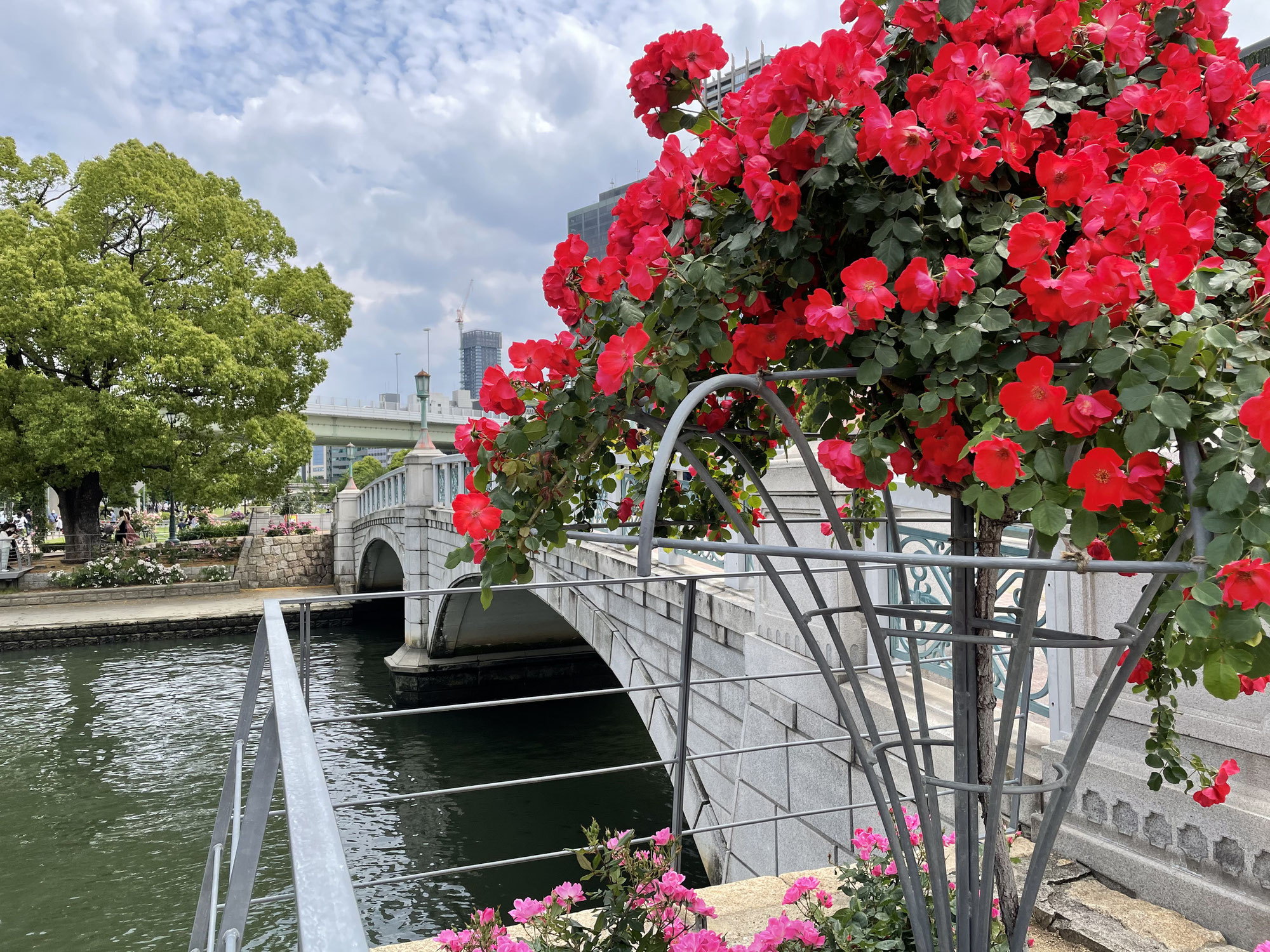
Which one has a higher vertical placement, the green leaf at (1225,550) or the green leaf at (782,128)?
the green leaf at (782,128)

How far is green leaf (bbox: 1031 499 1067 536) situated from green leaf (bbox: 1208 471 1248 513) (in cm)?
14

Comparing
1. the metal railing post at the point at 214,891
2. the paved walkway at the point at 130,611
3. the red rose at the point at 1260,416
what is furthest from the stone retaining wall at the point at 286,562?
the red rose at the point at 1260,416

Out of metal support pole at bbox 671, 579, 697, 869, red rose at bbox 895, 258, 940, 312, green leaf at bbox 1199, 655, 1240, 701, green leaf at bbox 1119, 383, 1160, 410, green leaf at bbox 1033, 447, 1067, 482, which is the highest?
red rose at bbox 895, 258, 940, 312

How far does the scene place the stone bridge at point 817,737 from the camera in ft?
8.09

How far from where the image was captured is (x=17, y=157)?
71.7ft

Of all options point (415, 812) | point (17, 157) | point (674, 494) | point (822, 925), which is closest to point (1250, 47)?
point (674, 494)

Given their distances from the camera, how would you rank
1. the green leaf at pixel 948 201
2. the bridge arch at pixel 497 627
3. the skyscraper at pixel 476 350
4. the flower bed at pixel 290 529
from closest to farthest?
the green leaf at pixel 948 201 < the bridge arch at pixel 497 627 < the flower bed at pixel 290 529 < the skyscraper at pixel 476 350

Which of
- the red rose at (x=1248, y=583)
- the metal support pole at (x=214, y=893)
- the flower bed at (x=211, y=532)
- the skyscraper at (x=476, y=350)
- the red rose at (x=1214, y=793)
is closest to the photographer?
the red rose at (x=1248, y=583)

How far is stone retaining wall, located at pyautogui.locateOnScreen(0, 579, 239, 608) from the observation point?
20.2 meters

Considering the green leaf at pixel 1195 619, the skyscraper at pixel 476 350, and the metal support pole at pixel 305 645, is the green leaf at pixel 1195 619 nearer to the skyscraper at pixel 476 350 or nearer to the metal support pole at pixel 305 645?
the metal support pole at pixel 305 645

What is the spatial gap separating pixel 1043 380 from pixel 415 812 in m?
10.5

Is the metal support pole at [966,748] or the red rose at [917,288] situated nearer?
the red rose at [917,288]

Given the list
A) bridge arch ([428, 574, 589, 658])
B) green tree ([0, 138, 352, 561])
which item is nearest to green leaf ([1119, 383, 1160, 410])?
bridge arch ([428, 574, 589, 658])

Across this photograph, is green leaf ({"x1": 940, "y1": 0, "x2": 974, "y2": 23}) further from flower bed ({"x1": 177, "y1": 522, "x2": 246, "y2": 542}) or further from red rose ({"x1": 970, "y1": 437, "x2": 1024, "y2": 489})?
flower bed ({"x1": 177, "y1": 522, "x2": 246, "y2": 542})
